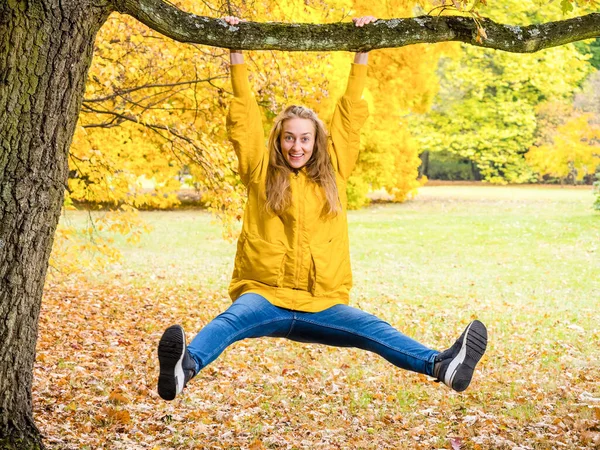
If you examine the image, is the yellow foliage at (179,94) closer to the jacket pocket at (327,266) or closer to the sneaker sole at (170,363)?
the jacket pocket at (327,266)

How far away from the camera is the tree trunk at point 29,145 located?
383cm

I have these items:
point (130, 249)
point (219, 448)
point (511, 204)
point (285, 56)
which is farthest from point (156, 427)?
point (511, 204)

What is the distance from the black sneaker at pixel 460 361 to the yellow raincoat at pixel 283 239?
72 centimetres

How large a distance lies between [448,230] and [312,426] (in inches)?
662

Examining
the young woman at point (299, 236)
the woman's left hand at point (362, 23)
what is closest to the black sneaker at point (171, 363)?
the young woman at point (299, 236)

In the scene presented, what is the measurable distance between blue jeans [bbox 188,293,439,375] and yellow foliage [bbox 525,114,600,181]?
71.2 feet

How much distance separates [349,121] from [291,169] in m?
0.44

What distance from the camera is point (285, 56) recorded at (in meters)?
8.56

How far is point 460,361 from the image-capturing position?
3.67 meters

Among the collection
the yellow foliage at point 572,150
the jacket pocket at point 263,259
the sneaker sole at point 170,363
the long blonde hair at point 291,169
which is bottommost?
the sneaker sole at point 170,363

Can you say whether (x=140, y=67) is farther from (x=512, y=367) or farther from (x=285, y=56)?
(x=512, y=367)

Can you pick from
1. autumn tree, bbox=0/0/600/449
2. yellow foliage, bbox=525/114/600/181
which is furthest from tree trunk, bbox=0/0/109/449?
yellow foliage, bbox=525/114/600/181

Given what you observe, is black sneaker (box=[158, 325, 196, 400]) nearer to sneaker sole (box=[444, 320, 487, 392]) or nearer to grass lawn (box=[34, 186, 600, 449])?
sneaker sole (box=[444, 320, 487, 392])

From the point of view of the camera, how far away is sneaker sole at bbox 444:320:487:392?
3.66 metres
